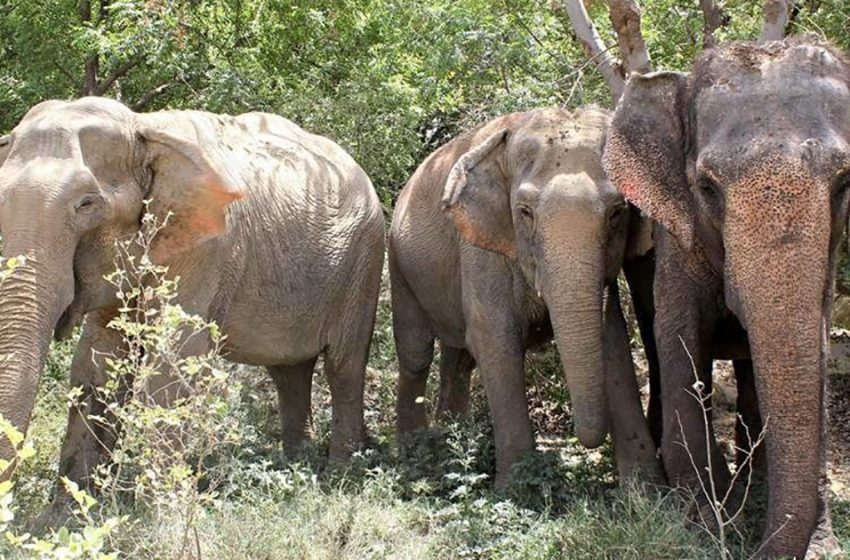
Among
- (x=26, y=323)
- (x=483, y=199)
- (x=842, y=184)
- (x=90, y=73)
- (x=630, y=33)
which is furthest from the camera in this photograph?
(x=90, y=73)

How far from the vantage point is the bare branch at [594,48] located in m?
9.19

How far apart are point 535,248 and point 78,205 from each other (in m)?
2.05

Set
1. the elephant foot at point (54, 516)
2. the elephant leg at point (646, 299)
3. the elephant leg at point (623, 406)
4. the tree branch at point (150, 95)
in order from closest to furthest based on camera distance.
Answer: the elephant foot at point (54, 516) → the elephant leg at point (623, 406) → the elephant leg at point (646, 299) → the tree branch at point (150, 95)

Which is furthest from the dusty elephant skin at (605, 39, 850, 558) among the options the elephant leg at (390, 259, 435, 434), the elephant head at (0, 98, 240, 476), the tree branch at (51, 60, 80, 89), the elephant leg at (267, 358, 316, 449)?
the tree branch at (51, 60, 80, 89)

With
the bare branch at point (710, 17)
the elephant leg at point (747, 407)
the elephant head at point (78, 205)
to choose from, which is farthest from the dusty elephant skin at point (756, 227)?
the bare branch at point (710, 17)

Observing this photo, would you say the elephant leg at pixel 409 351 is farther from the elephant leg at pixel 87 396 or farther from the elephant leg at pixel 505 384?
the elephant leg at pixel 87 396

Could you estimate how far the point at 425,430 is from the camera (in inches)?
304

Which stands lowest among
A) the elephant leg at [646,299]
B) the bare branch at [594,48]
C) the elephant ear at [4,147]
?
the elephant leg at [646,299]

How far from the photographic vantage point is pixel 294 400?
29.0 ft

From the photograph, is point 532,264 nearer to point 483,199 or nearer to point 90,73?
point 483,199

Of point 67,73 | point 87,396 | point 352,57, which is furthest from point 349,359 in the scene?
point 67,73

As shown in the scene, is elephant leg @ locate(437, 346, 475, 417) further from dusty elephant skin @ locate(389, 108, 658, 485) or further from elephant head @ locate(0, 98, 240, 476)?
elephant head @ locate(0, 98, 240, 476)

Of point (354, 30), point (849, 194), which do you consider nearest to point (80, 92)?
point (354, 30)

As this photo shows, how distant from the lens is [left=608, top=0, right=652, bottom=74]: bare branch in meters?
8.70
